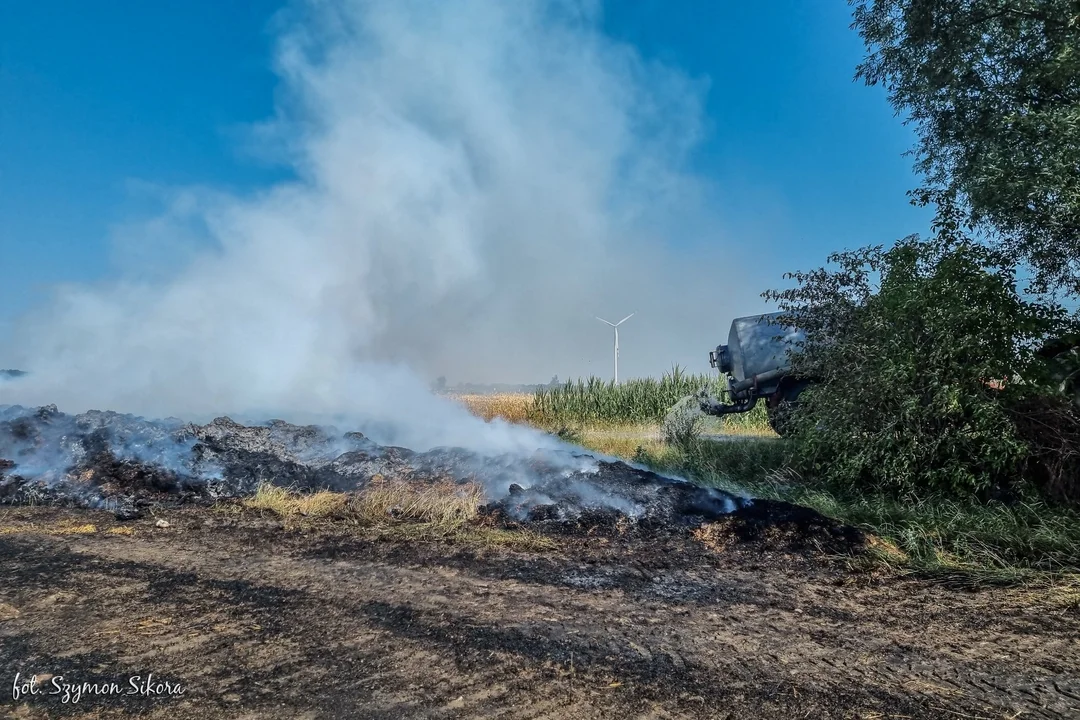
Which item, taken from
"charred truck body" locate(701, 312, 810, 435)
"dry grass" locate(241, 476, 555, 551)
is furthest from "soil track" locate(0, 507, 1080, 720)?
"charred truck body" locate(701, 312, 810, 435)

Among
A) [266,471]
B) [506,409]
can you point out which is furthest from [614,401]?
[266,471]

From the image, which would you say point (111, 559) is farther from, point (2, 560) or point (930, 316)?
point (930, 316)

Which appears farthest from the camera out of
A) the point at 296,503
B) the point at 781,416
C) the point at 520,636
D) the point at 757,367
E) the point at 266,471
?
the point at 757,367

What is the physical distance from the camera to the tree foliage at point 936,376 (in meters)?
7.22

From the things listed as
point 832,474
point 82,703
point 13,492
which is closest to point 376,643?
point 82,703

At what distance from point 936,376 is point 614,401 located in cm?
1549

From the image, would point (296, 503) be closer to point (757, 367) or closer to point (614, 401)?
point (757, 367)

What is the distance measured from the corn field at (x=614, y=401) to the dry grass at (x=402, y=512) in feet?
43.1

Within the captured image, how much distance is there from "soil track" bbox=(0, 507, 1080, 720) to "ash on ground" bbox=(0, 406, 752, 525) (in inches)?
58.3

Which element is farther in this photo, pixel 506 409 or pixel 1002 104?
pixel 506 409

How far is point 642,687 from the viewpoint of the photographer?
11.3 feet

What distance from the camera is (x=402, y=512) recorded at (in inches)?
→ 319

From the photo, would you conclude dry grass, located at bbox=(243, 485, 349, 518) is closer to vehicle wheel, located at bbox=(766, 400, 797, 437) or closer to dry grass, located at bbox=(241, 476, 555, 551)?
dry grass, located at bbox=(241, 476, 555, 551)

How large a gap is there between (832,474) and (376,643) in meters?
6.28
